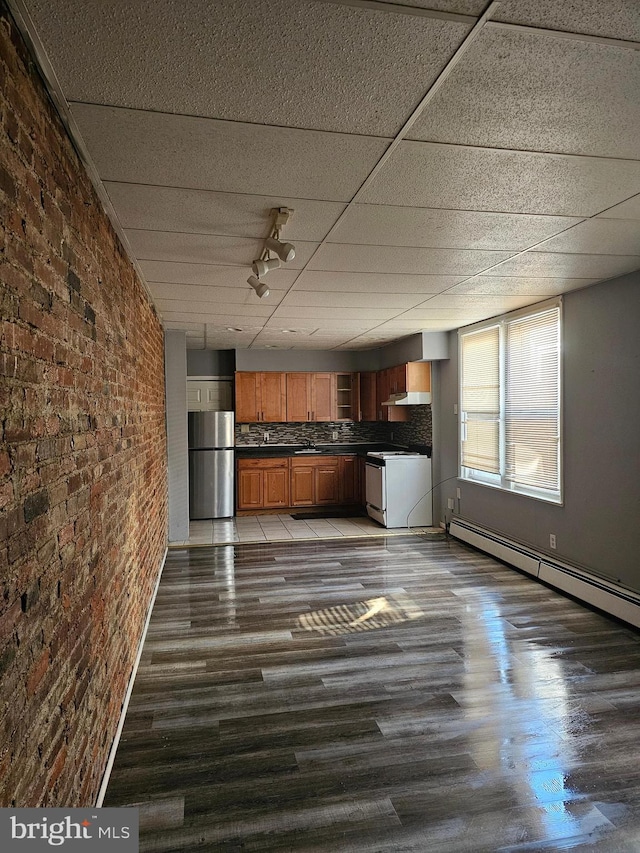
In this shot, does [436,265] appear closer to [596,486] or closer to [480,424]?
[596,486]

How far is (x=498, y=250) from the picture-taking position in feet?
10.5

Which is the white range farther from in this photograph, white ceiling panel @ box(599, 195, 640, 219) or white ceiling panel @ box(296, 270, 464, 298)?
white ceiling panel @ box(599, 195, 640, 219)

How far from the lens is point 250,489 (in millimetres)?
8156

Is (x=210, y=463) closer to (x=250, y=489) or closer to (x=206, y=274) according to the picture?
(x=250, y=489)

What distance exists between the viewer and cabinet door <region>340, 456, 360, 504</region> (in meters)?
8.46

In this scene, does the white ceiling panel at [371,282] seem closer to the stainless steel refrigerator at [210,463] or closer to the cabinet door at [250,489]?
the stainless steel refrigerator at [210,463]

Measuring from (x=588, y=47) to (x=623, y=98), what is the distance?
317 mm

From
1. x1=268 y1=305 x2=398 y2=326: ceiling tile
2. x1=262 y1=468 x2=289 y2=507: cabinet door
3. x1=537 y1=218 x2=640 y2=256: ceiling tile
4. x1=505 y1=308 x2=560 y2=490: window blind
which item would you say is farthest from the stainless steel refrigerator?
x1=537 y1=218 x2=640 y2=256: ceiling tile

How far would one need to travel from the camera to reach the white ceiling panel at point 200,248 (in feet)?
9.42

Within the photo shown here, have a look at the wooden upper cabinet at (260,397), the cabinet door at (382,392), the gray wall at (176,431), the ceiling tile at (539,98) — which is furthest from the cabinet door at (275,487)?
the ceiling tile at (539,98)

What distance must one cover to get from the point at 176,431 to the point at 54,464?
4.75 meters

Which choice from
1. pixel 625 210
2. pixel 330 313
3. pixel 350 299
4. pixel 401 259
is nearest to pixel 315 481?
pixel 330 313

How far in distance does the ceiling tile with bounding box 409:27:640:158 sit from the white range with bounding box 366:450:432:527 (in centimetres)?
517

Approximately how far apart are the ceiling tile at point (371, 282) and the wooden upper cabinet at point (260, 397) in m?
4.26
